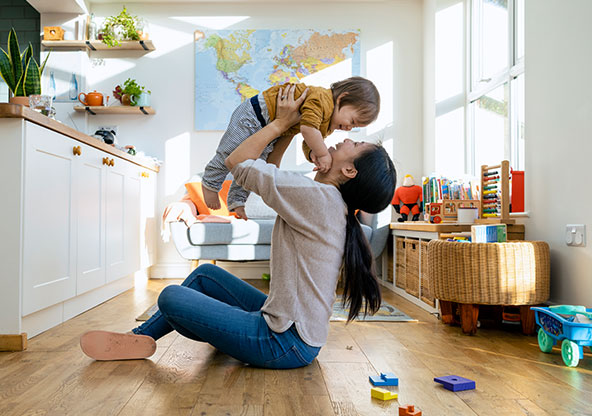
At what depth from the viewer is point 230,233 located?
12.8 feet

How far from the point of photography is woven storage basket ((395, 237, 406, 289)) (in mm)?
3773

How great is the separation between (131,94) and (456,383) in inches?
153

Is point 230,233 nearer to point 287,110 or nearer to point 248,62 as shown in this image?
point 248,62

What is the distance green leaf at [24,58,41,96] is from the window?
274cm

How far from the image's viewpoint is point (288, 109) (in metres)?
1.68

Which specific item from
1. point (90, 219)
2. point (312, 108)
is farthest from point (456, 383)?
point (90, 219)

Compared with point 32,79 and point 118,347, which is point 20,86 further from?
point 118,347

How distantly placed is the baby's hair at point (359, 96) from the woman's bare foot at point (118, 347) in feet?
3.48

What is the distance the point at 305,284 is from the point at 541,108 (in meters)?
1.73

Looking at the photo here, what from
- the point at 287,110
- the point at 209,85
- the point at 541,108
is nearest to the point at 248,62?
the point at 209,85

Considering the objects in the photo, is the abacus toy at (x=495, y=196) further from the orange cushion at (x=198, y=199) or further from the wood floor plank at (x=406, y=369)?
the orange cushion at (x=198, y=199)

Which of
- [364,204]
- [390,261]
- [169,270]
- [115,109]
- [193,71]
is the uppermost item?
[193,71]

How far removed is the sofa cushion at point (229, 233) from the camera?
12.8 ft

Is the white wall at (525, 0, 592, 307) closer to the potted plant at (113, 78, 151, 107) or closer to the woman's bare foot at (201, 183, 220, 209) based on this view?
the woman's bare foot at (201, 183, 220, 209)
